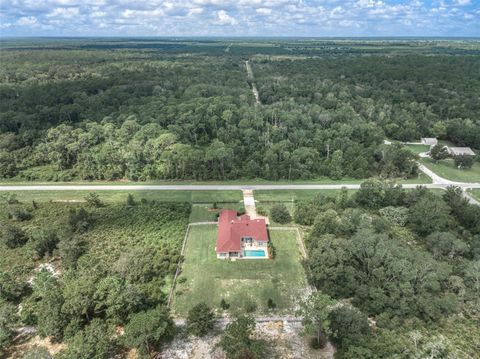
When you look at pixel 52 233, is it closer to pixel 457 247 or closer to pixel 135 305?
pixel 135 305

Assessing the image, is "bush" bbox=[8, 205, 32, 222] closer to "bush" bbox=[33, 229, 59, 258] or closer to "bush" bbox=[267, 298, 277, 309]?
"bush" bbox=[33, 229, 59, 258]

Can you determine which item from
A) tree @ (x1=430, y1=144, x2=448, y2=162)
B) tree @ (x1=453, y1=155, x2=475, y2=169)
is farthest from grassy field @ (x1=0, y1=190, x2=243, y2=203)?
tree @ (x1=453, y1=155, x2=475, y2=169)

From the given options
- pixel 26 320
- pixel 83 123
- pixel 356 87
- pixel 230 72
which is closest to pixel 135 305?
pixel 26 320

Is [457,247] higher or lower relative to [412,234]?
higher

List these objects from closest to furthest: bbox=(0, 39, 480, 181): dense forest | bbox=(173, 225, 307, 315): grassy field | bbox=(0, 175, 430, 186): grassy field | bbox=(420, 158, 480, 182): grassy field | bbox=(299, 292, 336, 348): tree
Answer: bbox=(299, 292, 336, 348): tree < bbox=(173, 225, 307, 315): grassy field < bbox=(0, 175, 430, 186): grassy field < bbox=(420, 158, 480, 182): grassy field < bbox=(0, 39, 480, 181): dense forest

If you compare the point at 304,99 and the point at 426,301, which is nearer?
the point at 426,301

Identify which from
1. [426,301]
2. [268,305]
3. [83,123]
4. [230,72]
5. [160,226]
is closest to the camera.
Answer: [426,301]

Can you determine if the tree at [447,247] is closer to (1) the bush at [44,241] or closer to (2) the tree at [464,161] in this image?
(2) the tree at [464,161]
